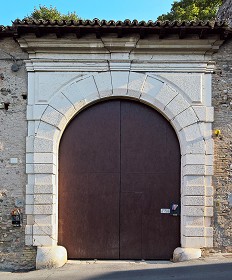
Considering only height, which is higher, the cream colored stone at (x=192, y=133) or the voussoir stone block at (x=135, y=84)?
the voussoir stone block at (x=135, y=84)

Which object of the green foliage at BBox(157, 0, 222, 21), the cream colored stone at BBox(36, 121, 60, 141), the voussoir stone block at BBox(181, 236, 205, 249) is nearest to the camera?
the voussoir stone block at BBox(181, 236, 205, 249)

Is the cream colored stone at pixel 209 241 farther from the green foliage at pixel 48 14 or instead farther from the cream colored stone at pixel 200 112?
the green foliage at pixel 48 14

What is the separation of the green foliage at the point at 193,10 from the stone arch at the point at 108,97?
12.6 metres

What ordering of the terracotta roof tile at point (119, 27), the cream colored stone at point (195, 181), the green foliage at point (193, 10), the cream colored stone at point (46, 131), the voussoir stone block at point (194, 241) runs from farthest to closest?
the green foliage at point (193, 10) < the cream colored stone at point (46, 131) < the cream colored stone at point (195, 181) < the voussoir stone block at point (194, 241) < the terracotta roof tile at point (119, 27)

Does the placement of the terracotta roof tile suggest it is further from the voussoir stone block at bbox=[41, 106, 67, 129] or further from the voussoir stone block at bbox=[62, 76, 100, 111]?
the voussoir stone block at bbox=[41, 106, 67, 129]

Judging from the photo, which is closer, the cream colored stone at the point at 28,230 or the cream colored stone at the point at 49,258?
the cream colored stone at the point at 49,258

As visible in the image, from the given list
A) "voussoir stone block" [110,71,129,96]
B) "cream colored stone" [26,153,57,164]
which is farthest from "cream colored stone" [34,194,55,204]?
"voussoir stone block" [110,71,129,96]

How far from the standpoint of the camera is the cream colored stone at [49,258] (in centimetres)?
738

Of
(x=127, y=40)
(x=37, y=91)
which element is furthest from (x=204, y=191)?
(x=37, y=91)

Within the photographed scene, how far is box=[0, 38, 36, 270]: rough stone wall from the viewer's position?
7672mm

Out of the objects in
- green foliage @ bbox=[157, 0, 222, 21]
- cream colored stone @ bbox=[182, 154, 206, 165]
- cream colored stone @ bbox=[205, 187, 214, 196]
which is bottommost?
cream colored stone @ bbox=[205, 187, 214, 196]

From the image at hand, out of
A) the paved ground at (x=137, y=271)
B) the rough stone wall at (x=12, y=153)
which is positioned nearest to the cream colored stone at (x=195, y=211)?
the paved ground at (x=137, y=271)

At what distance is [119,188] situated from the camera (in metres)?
7.89

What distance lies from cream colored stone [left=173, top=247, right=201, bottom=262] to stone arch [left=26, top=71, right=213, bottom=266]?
11cm
